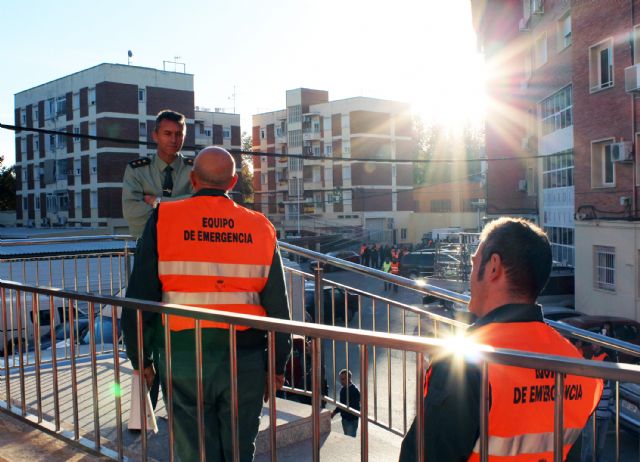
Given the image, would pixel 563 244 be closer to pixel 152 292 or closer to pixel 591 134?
pixel 591 134

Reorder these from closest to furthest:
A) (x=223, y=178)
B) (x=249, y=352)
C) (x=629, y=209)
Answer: (x=249, y=352), (x=223, y=178), (x=629, y=209)

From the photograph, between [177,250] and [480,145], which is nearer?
[177,250]

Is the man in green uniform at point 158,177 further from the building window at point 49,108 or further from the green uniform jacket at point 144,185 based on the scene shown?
the building window at point 49,108

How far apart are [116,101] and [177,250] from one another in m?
50.3

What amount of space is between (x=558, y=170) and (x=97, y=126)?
3641 centimetres

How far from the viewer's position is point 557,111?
27422 mm

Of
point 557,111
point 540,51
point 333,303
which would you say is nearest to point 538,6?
point 540,51

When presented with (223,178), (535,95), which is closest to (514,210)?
(535,95)

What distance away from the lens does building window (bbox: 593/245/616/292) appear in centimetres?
2136

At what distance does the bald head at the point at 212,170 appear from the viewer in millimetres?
3227

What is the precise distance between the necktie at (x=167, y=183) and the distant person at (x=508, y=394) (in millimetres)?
2734

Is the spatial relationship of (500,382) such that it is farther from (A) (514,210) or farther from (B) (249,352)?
(A) (514,210)

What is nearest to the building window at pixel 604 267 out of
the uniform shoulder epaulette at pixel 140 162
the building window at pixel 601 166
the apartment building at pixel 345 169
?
the building window at pixel 601 166

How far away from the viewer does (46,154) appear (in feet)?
190
